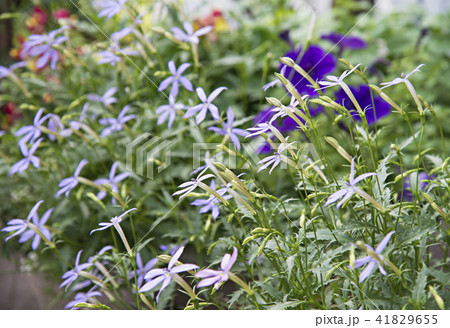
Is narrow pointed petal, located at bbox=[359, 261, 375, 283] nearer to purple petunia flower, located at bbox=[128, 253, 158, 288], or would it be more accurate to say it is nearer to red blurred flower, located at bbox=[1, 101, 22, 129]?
purple petunia flower, located at bbox=[128, 253, 158, 288]

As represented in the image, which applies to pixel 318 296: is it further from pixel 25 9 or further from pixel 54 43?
pixel 25 9

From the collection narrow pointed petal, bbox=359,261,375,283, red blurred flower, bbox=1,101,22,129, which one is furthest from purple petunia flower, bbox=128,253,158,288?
red blurred flower, bbox=1,101,22,129

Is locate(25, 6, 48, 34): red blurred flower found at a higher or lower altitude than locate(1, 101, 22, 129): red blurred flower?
higher

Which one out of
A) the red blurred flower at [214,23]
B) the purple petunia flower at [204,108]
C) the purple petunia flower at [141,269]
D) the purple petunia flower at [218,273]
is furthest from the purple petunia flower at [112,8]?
the red blurred flower at [214,23]

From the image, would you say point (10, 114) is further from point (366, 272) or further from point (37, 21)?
point (366, 272)

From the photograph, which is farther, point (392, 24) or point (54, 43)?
point (392, 24)

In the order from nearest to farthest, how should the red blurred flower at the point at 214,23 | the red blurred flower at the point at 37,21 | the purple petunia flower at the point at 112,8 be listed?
the purple petunia flower at the point at 112,8 → the red blurred flower at the point at 37,21 → the red blurred flower at the point at 214,23

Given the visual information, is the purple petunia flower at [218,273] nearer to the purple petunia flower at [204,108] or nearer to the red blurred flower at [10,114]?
the purple petunia flower at [204,108]

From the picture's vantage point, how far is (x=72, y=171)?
1.09 m

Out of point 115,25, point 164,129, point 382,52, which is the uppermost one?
point 115,25

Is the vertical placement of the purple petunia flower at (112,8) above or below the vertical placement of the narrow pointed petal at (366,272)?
above

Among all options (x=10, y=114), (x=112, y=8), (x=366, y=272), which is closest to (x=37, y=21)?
(x=10, y=114)
